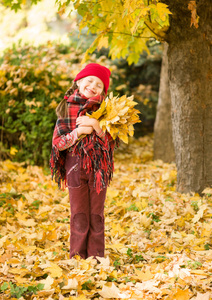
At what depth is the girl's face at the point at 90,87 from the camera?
8.14 feet

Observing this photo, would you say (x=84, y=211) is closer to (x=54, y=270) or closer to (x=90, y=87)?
(x=54, y=270)

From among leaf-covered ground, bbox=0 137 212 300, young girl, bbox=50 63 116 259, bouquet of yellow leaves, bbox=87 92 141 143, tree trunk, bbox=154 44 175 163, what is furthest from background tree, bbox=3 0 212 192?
tree trunk, bbox=154 44 175 163

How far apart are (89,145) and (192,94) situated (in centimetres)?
190

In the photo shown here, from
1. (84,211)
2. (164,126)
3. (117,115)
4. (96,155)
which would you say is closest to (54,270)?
(84,211)

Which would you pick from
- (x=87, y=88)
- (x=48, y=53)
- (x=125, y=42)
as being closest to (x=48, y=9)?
(x=48, y=53)

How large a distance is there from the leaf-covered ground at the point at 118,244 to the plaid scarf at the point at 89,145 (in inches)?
27.2

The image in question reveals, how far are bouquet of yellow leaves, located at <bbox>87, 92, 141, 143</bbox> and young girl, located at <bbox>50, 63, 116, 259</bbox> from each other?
7 centimetres

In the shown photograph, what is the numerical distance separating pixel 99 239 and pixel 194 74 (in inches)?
87.8

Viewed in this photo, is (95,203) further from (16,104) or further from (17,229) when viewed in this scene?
(16,104)

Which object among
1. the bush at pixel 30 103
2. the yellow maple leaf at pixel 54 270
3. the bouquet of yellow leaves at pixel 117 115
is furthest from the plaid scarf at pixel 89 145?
the bush at pixel 30 103

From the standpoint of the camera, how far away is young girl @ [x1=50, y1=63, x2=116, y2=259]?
2.40m

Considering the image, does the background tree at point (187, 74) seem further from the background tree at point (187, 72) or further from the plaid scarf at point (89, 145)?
the plaid scarf at point (89, 145)

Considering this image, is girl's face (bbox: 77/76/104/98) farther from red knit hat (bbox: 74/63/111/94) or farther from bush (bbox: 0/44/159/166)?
bush (bbox: 0/44/159/166)

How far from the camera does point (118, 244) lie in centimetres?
297
